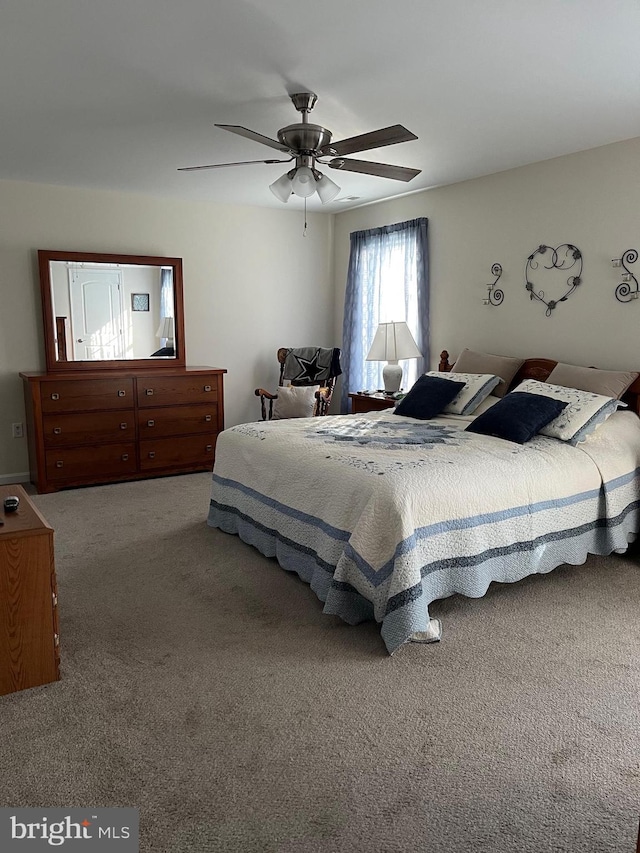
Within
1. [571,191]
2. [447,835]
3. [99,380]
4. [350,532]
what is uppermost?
[571,191]

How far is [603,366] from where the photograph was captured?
404 centimetres

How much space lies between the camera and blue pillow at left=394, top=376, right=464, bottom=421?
4207mm

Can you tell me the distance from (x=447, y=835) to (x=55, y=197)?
511cm

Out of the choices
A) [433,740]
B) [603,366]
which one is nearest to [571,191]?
[603,366]

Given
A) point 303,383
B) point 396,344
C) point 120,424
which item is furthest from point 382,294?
point 120,424

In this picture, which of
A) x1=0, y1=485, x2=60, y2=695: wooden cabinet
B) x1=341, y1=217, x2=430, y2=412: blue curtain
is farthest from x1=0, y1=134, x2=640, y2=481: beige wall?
x1=0, y1=485, x2=60, y2=695: wooden cabinet

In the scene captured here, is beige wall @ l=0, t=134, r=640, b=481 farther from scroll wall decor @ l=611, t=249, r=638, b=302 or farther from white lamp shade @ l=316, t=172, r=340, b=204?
white lamp shade @ l=316, t=172, r=340, b=204

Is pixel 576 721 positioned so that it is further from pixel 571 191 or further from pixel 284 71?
pixel 571 191

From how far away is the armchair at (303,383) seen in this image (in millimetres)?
5625

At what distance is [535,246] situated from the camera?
4414mm

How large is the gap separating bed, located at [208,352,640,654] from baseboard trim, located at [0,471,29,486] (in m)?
2.24

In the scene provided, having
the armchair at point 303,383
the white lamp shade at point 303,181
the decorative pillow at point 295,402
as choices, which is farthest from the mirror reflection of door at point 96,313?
the white lamp shade at point 303,181

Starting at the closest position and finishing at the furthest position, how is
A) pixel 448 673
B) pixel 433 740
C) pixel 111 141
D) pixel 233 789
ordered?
pixel 233 789
pixel 433 740
pixel 448 673
pixel 111 141

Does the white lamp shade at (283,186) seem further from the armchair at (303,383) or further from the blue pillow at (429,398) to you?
the armchair at (303,383)
